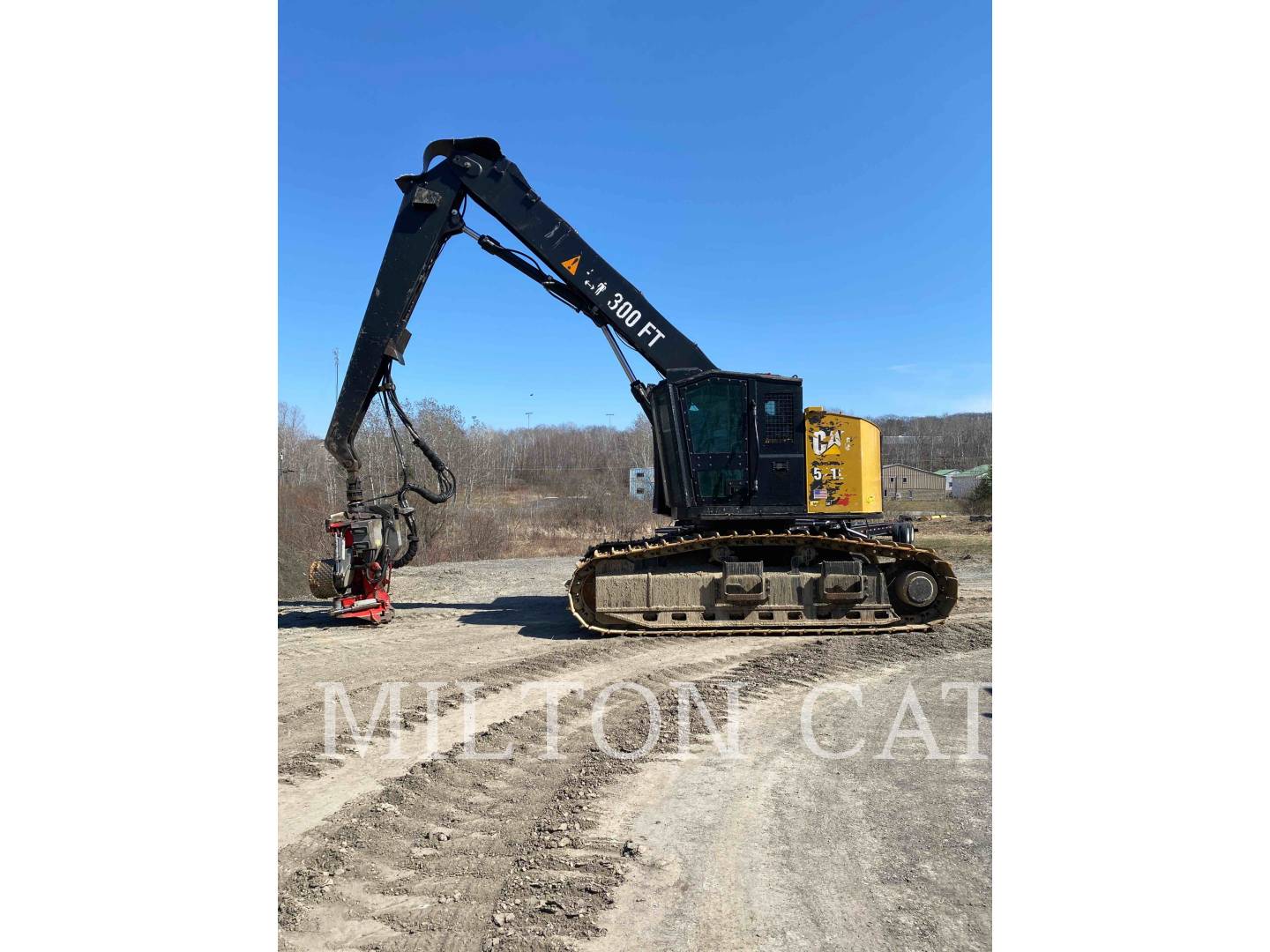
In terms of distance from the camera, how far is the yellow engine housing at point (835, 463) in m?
9.08

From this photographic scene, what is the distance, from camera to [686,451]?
914 cm

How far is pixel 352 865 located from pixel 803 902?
→ 199 centimetres

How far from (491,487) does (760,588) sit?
28.6m

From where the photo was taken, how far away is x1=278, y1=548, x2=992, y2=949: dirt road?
111 inches

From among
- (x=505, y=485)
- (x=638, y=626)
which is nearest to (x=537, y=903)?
(x=638, y=626)

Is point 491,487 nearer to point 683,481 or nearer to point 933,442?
point 683,481

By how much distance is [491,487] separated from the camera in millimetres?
35969

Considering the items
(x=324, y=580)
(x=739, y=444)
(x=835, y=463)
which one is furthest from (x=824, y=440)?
(x=324, y=580)

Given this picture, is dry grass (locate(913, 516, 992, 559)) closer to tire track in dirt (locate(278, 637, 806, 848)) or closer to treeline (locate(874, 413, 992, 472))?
tire track in dirt (locate(278, 637, 806, 848))

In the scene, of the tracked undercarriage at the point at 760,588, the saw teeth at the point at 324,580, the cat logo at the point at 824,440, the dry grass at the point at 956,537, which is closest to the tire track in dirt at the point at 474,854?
the tracked undercarriage at the point at 760,588

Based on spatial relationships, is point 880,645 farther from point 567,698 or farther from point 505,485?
point 505,485

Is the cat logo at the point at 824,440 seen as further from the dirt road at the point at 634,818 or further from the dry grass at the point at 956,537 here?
the dry grass at the point at 956,537

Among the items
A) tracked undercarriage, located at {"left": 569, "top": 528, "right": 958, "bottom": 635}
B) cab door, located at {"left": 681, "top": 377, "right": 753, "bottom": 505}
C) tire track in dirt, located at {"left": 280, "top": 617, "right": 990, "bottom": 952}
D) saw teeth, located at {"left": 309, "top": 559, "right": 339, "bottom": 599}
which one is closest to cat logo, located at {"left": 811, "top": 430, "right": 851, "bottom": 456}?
cab door, located at {"left": 681, "top": 377, "right": 753, "bottom": 505}

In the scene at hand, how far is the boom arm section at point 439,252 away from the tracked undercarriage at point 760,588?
2.47 m
